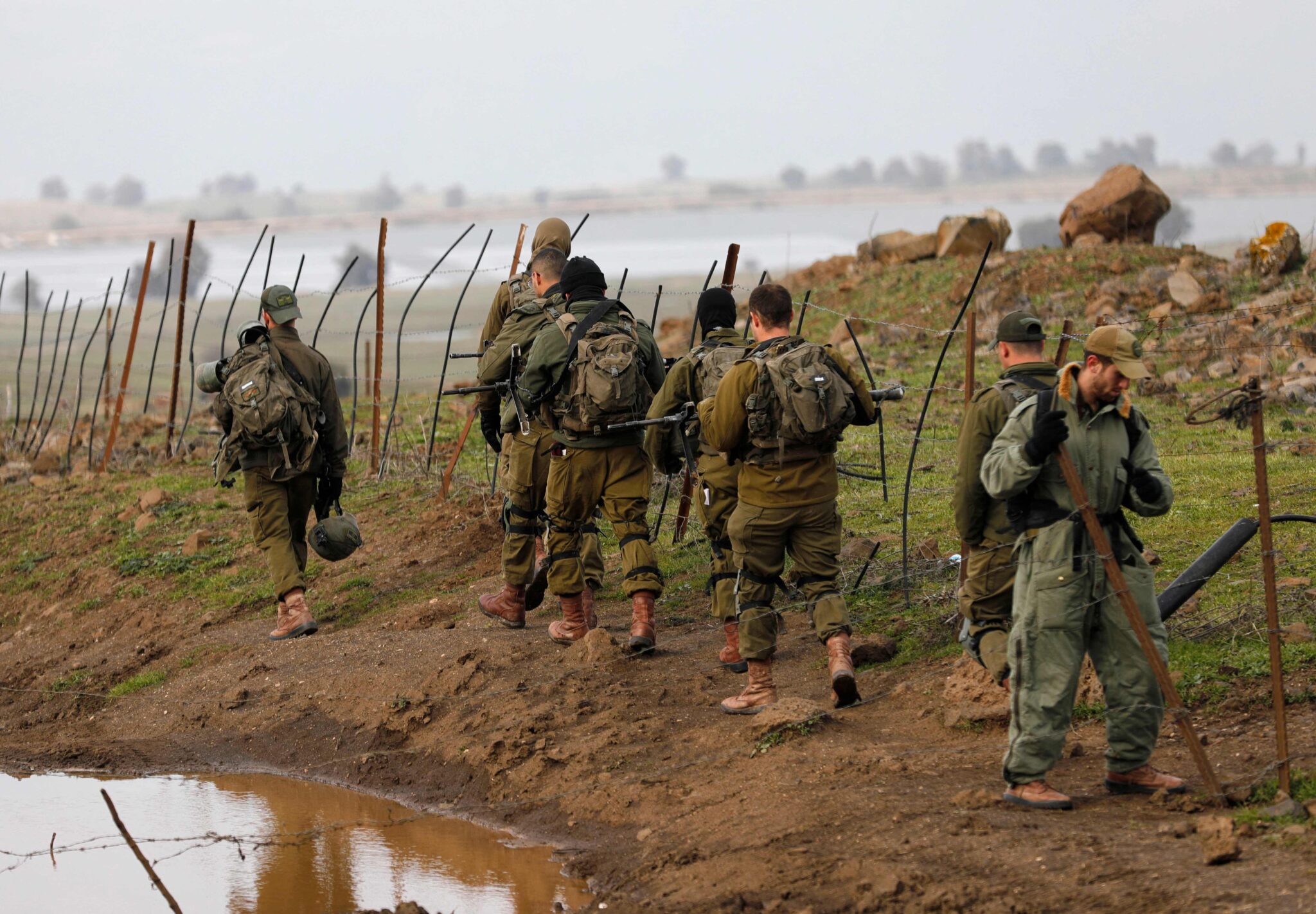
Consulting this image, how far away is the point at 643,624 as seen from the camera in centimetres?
767

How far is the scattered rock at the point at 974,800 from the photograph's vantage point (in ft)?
16.9

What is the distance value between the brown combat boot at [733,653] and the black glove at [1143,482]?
271 cm

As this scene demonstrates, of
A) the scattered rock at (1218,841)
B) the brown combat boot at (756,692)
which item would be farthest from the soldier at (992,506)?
the scattered rock at (1218,841)

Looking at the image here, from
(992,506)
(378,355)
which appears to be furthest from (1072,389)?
(378,355)

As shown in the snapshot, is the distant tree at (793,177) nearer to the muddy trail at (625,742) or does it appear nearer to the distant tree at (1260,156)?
the distant tree at (1260,156)

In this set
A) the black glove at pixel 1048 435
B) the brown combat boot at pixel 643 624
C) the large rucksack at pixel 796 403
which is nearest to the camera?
the black glove at pixel 1048 435

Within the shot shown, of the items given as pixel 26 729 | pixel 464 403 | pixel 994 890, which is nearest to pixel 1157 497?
pixel 994 890

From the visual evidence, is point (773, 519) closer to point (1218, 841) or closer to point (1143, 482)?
point (1143, 482)

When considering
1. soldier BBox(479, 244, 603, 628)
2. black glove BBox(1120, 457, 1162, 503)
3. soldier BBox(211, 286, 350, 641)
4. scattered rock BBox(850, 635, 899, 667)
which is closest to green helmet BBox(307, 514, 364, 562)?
soldier BBox(211, 286, 350, 641)

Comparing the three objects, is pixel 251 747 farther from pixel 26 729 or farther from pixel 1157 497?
pixel 1157 497

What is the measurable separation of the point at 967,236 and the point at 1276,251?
5.13 m

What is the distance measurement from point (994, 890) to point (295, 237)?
12332 centimetres

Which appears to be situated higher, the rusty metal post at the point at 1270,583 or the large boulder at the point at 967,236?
the large boulder at the point at 967,236

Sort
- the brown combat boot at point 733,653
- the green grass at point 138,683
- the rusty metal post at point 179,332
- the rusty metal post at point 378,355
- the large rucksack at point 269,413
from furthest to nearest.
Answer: the rusty metal post at point 179,332 → the rusty metal post at point 378,355 → the green grass at point 138,683 → the large rucksack at point 269,413 → the brown combat boot at point 733,653
